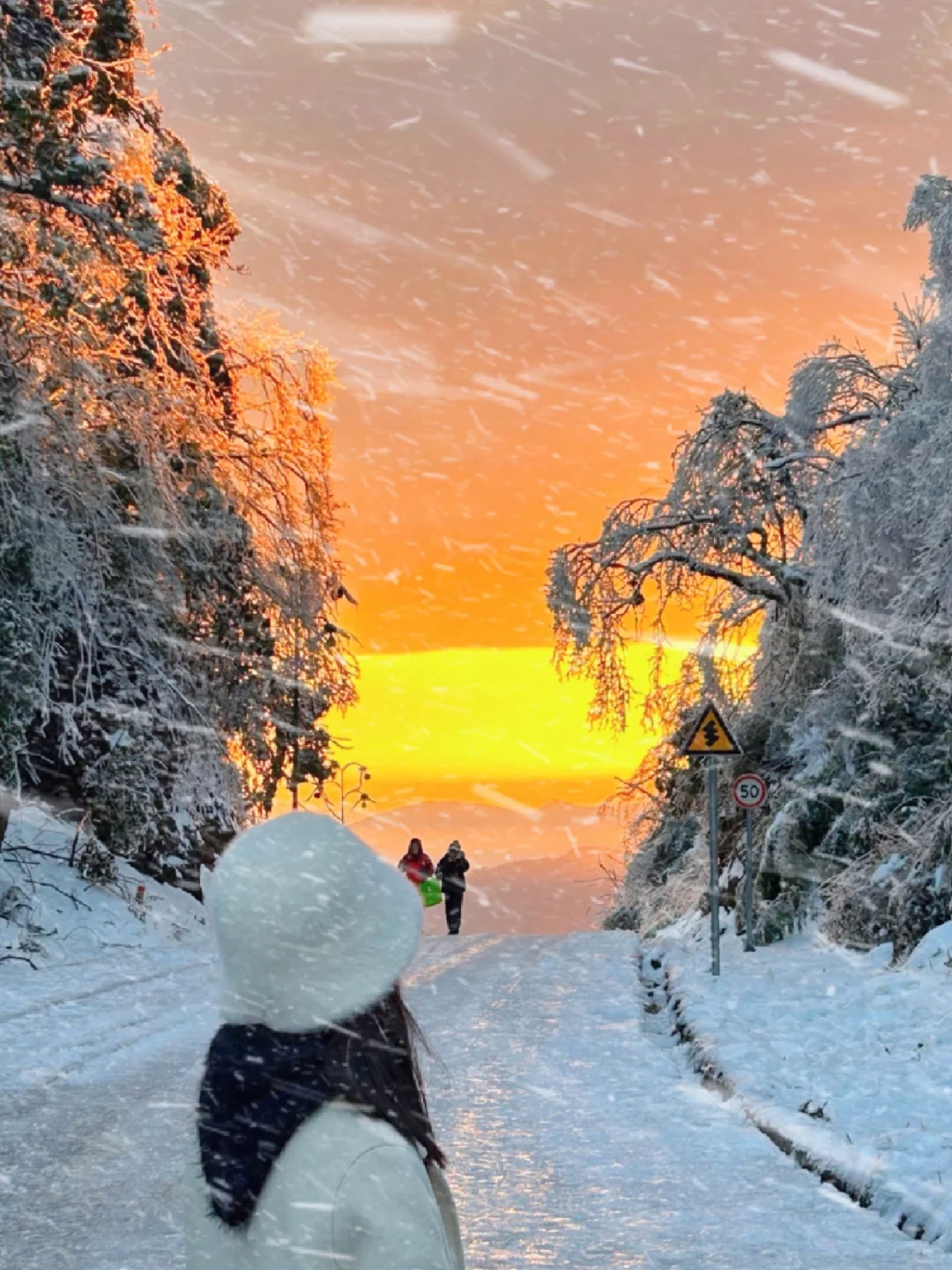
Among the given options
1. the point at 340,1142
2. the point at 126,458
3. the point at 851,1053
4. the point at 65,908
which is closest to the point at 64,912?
the point at 65,908

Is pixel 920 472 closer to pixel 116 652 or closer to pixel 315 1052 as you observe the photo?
pixel 116 652

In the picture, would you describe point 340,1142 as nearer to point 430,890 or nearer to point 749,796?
point 749,796

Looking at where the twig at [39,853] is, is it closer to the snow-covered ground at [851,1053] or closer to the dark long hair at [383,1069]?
the snow-covered ground at [851,1053]

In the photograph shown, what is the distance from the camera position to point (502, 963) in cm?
2019

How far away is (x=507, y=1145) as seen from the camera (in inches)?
352

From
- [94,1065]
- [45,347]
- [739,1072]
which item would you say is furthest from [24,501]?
[739,1072]

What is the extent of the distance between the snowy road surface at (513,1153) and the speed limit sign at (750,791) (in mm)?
4327

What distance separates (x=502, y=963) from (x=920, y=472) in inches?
321

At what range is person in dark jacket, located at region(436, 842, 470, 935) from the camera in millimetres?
28703

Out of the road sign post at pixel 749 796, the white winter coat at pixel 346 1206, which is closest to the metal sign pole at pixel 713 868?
the road sign post at pixel 749 796

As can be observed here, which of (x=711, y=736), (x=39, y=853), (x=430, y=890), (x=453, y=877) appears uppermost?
(x=711, y=736)

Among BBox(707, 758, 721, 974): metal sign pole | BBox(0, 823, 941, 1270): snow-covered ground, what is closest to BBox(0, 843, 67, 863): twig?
BBox(0, 823, 941, 1270): snow-covered ground

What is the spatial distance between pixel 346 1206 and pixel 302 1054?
24 cm

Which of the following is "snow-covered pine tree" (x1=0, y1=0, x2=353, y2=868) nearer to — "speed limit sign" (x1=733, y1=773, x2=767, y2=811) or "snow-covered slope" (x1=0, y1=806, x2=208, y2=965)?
"snow-covered slope" (x1=0, y1=806, x2=208, y2=965)
